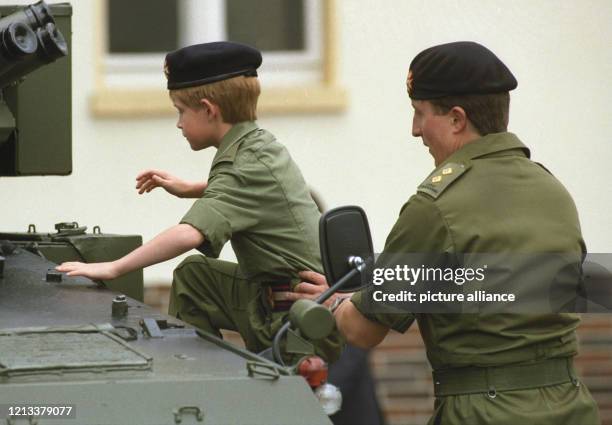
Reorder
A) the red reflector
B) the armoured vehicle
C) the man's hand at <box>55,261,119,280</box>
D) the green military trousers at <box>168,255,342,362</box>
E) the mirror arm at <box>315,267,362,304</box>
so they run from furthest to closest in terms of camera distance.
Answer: the green military trousers at <box>168,255,342,362</box> → the man's hand at <box>55,261,119,280</box> → the mirror arm at <box>315,267,362,304</box> → the red reflector → the armoured vehicle

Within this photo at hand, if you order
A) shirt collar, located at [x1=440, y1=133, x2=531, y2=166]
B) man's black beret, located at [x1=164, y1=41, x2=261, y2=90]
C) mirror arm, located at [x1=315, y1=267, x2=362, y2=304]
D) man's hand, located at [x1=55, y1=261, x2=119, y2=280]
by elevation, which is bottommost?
man's hand, located at [x1=55, y1=261, x2=119, y2=280]

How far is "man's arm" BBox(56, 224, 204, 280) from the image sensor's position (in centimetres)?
530

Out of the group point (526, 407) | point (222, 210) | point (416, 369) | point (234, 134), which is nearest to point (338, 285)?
point (526, 407)

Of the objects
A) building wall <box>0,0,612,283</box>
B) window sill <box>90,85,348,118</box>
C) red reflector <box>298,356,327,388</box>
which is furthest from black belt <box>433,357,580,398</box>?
window sill <box>90,85,348,118</box>

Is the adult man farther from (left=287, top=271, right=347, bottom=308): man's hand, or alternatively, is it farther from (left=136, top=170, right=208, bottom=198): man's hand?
(left=136, top=170, right=208, bottom=198): man's hand

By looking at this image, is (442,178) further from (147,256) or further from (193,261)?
(193,261)

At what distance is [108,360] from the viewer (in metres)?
4.07

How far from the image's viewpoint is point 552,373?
185 inches

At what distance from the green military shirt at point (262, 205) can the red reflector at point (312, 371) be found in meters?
1.45

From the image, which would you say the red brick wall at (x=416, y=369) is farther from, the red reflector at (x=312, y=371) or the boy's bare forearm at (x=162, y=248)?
the red reflector at (x=312, y=371)

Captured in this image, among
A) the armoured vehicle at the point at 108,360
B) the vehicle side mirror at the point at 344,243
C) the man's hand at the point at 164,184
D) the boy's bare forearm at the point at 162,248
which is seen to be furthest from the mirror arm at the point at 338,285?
the man's hand at the point at 164,184

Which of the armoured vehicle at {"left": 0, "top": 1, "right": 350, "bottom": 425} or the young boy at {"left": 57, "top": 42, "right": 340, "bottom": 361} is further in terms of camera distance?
the young boy at {"left": 57, "top": 42, "right": 340, "bottom": 361}

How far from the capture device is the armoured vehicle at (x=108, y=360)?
385cm

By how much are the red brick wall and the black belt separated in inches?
200
